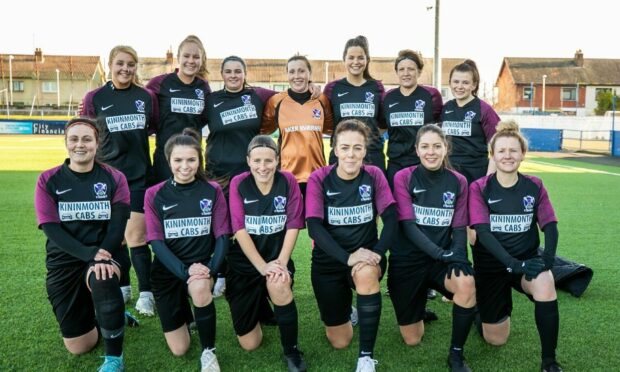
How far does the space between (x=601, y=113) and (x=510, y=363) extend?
1803 inches

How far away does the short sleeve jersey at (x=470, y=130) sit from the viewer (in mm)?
4398

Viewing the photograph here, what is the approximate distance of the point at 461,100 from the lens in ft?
14.6

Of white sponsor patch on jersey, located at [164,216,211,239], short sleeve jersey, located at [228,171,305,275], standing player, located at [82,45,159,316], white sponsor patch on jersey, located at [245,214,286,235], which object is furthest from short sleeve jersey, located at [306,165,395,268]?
standing player, located at [82,45,159,316]

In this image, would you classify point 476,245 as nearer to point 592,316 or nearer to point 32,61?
point 592,316

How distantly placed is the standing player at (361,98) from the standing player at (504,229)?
3.58 ft

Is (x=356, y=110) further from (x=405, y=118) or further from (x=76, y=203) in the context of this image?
(x=76, y=203)

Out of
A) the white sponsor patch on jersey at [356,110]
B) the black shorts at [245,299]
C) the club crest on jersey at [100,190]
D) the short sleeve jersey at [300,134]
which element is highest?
the white sponsor patch on jersey at [356,110]

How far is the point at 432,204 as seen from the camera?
3.53 metres

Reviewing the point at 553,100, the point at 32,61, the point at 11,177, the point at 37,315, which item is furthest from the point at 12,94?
the point at 37,315

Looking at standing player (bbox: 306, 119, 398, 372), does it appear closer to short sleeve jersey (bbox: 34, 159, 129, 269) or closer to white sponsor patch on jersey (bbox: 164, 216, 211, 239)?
white sponsor patch on jersey (bbox: 164, 216, 211, 239)

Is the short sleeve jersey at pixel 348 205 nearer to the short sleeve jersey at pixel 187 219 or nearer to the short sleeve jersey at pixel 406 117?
the short sleeve jersey at pixel 187 219

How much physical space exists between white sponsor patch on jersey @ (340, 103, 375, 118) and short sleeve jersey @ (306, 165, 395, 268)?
3.31ft

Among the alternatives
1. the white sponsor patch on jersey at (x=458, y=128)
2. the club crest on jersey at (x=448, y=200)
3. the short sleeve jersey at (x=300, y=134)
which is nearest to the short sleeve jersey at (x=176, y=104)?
the short sleeve jersey at (x=300, y=134)

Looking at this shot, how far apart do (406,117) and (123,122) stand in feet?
7.22
